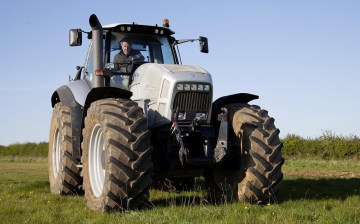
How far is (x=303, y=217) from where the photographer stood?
234 inches

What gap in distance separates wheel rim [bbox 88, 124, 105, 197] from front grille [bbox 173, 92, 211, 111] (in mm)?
1230

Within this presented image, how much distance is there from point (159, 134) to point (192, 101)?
0.69 m

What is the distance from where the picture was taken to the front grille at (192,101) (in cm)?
743

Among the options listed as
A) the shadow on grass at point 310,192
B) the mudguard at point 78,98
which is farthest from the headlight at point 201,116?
the shadow on grass at point 310,192

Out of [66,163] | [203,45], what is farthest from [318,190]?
[66,163]

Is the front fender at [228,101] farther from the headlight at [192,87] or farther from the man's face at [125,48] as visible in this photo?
the man's face at [125,48]

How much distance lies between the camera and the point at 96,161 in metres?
7.65

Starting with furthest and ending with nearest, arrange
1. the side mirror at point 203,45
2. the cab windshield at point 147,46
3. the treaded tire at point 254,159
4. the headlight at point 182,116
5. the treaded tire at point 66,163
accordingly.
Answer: the side mirror at point 203,45 → the treaded tire at point 66,163 → the cab windshield at point 147,46 → the headlight at point 182,116 → the treaded tire at point 254,159

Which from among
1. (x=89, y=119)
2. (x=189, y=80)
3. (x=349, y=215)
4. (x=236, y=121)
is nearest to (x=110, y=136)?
(x=89, y=119)

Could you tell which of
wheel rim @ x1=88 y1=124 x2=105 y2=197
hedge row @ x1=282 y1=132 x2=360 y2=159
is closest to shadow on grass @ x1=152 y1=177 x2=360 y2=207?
wheel rim @ x1=88 y1=124 x2=105 y2=197

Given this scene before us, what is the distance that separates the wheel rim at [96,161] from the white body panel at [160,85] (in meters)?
0.80

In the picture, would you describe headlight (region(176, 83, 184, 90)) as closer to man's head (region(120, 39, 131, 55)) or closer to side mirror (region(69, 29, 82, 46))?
man's head (region(120, 39, 131, 55))

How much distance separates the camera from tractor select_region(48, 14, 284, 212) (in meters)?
6.52

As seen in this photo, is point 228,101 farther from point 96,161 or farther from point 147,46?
point 96,161
